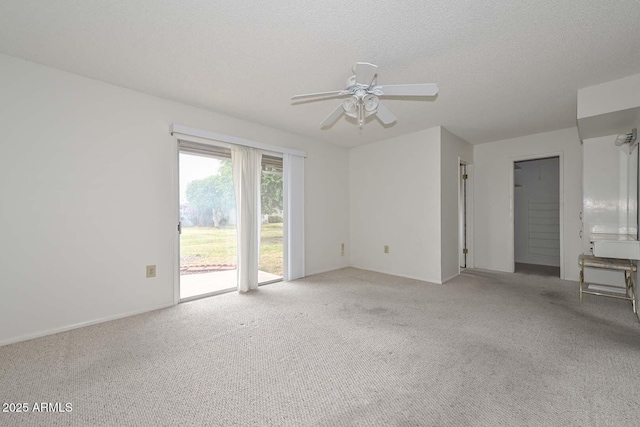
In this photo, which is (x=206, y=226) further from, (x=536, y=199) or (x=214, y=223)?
(x=536, y=199)

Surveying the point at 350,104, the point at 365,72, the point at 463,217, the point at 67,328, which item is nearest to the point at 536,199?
the point at 463,217

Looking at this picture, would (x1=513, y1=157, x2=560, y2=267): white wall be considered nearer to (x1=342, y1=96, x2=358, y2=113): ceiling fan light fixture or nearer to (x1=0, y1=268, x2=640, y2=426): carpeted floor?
(x1=0, y1=268, x2=640, y2=426): carpeted floor

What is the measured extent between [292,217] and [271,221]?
13.2 inches

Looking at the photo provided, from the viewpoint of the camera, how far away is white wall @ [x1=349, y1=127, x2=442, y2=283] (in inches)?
162

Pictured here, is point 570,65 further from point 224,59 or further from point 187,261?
point 187,261

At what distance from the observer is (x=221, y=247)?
371cm

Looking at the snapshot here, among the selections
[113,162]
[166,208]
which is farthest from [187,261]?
[113,162]

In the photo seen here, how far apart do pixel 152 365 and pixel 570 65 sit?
409cm

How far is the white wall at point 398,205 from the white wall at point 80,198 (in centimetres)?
285

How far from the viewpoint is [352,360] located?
198cm

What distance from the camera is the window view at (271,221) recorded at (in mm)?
4090

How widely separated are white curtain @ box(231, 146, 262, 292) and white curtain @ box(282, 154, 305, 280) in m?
0.57

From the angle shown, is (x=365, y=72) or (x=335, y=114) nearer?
(x=365, y=72)

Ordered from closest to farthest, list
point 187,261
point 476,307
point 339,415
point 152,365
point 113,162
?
1. point 339,415
2. point 152,365
3. point 113,162
4. point 476,307
5. point 187,261
